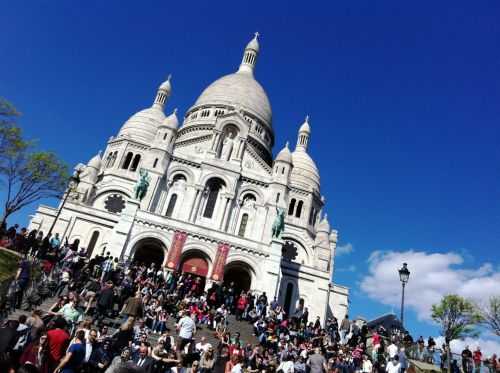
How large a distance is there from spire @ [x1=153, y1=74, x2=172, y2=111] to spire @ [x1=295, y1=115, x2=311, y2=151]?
62.5 feet

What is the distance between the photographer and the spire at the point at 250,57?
61.3 meters

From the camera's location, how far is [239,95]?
52000mm

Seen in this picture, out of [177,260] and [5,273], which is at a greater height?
[177,260]

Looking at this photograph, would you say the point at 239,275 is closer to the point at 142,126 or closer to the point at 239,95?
the point at 142,126

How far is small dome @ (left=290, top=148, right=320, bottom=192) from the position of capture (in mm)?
48000

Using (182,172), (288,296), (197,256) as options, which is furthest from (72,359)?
(288,296)

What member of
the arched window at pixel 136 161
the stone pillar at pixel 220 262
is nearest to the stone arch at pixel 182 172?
the stone pillar at pixel 220 262

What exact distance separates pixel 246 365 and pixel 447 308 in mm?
35051

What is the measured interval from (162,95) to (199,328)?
43.9 m

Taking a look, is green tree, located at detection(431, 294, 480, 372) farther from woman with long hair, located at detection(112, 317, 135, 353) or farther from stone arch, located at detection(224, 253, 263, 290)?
woman with long hair, located at detection(112, 317, 135, 353)

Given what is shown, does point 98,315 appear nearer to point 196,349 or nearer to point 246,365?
point 196,349

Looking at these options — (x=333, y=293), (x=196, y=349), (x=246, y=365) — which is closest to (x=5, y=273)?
(x=196, y=349)

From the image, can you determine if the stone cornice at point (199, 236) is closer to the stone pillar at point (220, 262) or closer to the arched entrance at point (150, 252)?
the stone pillar at point (220, 262)

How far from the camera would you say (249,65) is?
202 ft
